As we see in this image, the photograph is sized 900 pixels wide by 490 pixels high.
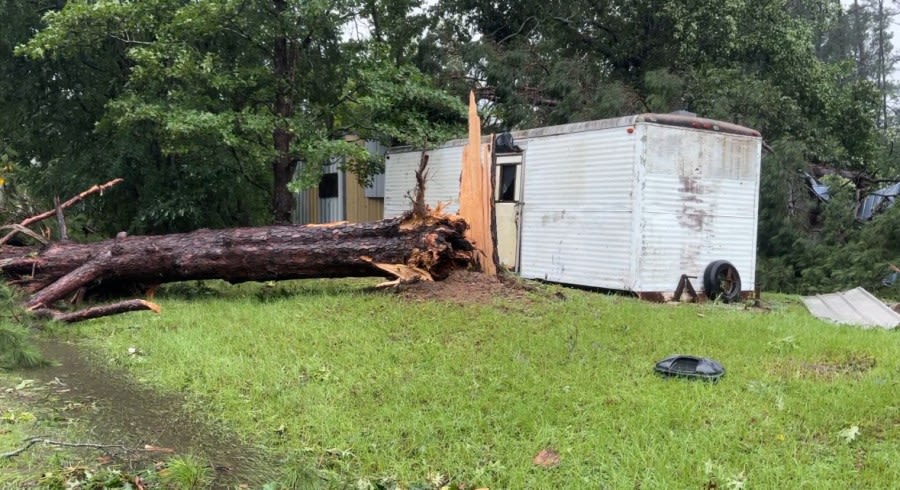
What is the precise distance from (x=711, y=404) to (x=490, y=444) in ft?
4.38

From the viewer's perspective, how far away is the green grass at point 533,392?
3.10 metres

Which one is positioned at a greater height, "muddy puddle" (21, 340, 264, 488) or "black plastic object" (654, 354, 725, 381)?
"black plastic object" (654, 354, 725, 381)

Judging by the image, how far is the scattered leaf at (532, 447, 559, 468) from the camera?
3.13 meters

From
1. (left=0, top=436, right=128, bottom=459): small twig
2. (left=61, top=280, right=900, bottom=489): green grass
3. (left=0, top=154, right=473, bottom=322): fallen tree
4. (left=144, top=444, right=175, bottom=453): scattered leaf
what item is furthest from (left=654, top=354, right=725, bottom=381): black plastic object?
(left=0, top=154, right=473, bottom=322): fallen tree

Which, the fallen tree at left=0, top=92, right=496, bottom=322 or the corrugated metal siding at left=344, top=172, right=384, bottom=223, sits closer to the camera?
the fallen tree at left=0, top=92, right=496, bottom=322

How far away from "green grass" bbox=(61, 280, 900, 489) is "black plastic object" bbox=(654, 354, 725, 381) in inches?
4.1

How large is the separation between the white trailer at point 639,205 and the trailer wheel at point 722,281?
1 cm

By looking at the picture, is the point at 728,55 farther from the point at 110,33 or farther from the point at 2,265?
the point at 2,265

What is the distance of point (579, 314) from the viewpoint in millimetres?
6156

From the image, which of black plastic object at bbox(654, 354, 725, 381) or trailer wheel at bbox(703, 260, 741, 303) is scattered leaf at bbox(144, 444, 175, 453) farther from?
trailer wheel at bbox(703, 260, 741, 303)

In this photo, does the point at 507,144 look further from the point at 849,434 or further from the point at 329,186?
the point at 329,186

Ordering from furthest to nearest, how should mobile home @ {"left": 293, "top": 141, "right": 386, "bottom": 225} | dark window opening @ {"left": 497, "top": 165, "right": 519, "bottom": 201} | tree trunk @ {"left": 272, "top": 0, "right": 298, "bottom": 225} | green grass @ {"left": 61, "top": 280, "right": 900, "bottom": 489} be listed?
mobile home @ {"left": 293, "top": 141, "right": 386, "bottom": 225}, tree trunk @ {"left": 272, "top": 0, "right": 298, "bottom": 225}, dark window opening @ {"left": 497, "top": 165, "right": 519, "bottom": 201}, green grass @ {"left": 61, "top": 280, "right": 900, "bottom": 489}

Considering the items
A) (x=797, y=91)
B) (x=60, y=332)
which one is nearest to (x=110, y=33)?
(x=60, y=332)

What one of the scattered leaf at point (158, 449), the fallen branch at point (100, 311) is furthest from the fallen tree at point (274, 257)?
the scattered leaf at point (158, 449)
